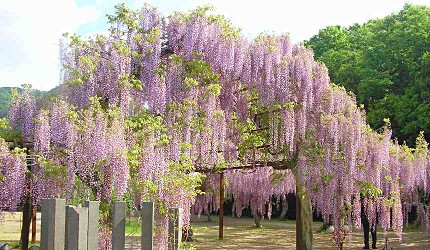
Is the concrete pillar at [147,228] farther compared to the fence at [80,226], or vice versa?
the concrete pillar at [147,228]

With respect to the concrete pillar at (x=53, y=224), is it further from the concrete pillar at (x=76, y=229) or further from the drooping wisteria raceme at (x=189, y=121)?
the drooping wisteria raceme at (x=189, y=121)

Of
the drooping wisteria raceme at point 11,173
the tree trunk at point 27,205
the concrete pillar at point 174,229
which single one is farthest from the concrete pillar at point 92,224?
the tree trunk at point 27,205

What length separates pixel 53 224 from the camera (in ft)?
13.6

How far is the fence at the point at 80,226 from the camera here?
3.87 meters

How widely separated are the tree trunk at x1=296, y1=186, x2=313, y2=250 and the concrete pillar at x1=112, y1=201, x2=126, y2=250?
823 cm

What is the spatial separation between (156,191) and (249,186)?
12880 mm

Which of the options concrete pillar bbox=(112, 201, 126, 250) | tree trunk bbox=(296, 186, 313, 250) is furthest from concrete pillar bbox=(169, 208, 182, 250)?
tree trunk bbox=(296, 186, 313, 250)

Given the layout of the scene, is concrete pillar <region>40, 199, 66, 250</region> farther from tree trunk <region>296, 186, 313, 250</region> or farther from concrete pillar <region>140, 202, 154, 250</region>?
tree trunk <region>296, 186, 313, 250</region>

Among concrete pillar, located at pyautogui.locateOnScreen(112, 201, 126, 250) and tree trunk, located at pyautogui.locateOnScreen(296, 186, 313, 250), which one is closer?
concrete pillar, located at pyautogui.locateOnScreen(112, 201, 126, 250)

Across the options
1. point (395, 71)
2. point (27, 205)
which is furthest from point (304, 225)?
point (395, 71)

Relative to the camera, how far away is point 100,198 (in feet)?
23.2

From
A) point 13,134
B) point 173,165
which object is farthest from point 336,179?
point 13,134

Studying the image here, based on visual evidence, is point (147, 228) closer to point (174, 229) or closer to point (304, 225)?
point (174, 229)

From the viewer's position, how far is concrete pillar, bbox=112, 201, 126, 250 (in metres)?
4.06
